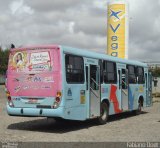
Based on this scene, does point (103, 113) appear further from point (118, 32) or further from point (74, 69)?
point (118, 32)

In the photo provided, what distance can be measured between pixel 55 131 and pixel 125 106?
5.48 m

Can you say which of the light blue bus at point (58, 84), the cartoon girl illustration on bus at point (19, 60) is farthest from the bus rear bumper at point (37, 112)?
the cartoon girl illustration on bus at point (19, 60)

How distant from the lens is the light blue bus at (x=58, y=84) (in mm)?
13031

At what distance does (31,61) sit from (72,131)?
8.93 feet

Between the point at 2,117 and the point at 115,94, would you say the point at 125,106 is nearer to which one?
the point at 115,94

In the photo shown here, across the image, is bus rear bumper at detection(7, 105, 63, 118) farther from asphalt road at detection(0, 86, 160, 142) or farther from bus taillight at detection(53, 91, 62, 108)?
asphalt road at detection(0, 86, 160, 142)

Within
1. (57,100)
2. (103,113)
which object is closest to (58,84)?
(57,100)

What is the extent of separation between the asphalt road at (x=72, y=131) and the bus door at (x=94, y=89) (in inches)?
23.8

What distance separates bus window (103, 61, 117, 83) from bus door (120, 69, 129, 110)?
81 cm

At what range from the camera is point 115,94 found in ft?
56.1

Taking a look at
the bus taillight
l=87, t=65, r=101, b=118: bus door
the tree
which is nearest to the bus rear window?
the bus taillight

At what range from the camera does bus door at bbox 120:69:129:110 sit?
1794 cm

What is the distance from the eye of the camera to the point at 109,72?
16.6 meters

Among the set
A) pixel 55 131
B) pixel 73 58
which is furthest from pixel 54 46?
pixel 55 131
